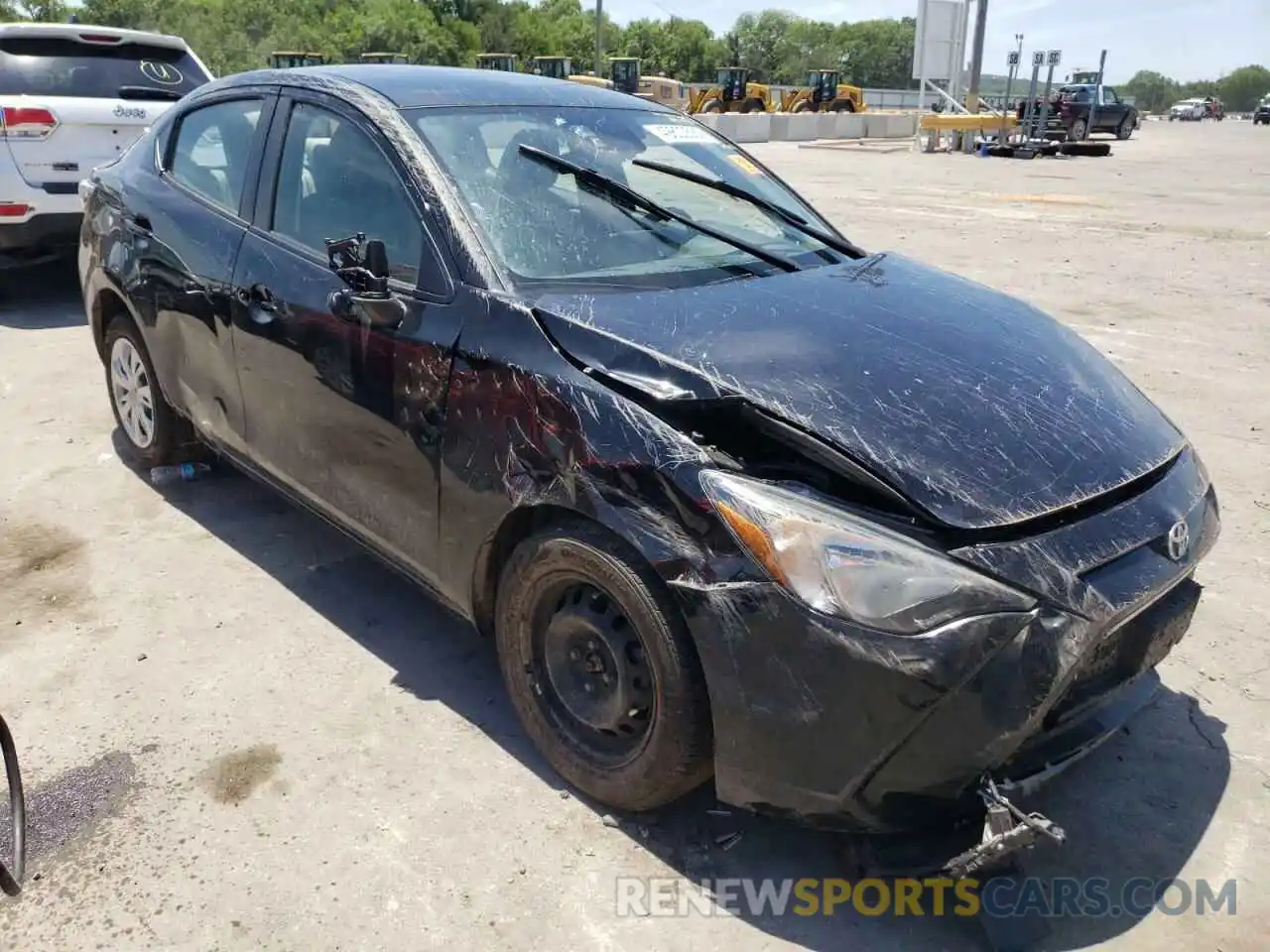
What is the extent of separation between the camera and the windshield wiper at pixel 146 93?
7.49 m

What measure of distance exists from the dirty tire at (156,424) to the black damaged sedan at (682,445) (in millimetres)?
668

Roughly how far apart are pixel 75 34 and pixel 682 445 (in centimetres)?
722

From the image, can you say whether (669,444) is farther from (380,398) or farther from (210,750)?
(210,750)

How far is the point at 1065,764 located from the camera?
2.25 m

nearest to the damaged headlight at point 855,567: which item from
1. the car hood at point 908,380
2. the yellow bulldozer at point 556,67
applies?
the car hood at point 908,380

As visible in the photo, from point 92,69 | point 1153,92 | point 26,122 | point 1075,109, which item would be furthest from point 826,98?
point 1153,92

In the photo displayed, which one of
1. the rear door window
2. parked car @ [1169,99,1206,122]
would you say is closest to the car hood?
the rear door window

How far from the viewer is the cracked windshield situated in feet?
9.53

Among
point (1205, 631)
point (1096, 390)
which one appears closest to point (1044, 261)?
point (1205, 631)

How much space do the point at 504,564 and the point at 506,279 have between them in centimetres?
77

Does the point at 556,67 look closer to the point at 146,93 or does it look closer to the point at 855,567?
the point at 146,93

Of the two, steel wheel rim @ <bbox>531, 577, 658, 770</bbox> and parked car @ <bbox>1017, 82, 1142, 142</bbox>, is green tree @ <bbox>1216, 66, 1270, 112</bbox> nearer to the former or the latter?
parked car @ <bbox>1017, 82, 1142, 142</bbox>

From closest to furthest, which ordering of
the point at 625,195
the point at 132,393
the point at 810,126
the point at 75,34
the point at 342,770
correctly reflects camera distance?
the point at 342,770 < the point at 625,195 < the point at 132,393 < the point at 75,34 < the point at 810,126

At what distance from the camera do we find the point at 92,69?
7.41m
